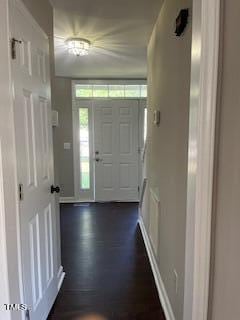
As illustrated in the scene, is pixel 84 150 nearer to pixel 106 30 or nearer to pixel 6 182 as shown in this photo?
pixel 106 30

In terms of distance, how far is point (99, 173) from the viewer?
5.16 m

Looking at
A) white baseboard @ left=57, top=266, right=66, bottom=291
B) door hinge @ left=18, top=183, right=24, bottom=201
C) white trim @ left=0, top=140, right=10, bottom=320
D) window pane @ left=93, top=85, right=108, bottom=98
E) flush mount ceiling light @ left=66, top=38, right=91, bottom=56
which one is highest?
flush mount ceiling light @ left=66, top=38, right=91, bottom=56

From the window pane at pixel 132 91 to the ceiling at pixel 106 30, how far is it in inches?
30.1

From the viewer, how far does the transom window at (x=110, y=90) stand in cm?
502

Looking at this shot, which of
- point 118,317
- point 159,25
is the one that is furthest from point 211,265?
point 159,25

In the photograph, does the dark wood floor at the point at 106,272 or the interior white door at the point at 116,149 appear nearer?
the dark wood floor at the point at 106,272

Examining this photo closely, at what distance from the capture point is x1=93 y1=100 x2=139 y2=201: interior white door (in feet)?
16.5

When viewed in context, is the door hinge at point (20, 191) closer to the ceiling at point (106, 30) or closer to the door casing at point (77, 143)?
the ceiling at point (106, 30)

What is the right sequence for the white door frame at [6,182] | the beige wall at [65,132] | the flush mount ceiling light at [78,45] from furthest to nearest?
the beige wall at [65,132] → the flush mount ceiling light at [78,45] → the white door frame at [6,182]

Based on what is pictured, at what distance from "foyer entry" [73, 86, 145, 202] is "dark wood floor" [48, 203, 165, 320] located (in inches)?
41.9

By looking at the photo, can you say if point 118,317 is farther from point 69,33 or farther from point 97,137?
point 97,137

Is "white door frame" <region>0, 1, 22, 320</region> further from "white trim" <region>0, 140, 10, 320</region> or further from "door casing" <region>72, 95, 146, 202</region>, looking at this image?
"door casing" <region>72, 95, 146, 202</region>

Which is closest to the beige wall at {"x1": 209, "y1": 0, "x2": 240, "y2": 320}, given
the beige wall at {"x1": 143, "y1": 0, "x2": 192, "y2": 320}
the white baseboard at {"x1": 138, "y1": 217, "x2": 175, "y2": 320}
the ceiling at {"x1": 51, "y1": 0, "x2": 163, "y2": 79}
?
the beige wall at {"x1": 143, "y1": 0, "x2": 192, "y2": 320}

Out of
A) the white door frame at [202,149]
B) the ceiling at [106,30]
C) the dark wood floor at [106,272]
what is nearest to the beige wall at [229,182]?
the white door frame at [202,149]
